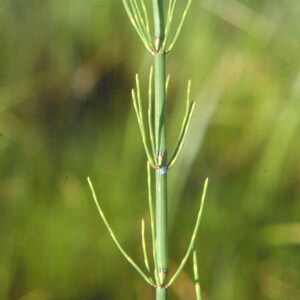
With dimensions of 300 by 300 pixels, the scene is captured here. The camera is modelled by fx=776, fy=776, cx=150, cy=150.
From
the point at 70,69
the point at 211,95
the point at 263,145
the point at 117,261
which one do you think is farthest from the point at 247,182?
the point at 70,69

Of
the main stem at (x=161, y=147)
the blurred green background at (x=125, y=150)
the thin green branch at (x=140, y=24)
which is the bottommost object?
the blurred green background at (x=125, y=150)

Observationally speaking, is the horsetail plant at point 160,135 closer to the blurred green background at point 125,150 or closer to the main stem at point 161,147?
the main stem at point 161,147

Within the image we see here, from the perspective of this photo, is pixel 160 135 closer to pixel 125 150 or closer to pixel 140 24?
pixel 140 24

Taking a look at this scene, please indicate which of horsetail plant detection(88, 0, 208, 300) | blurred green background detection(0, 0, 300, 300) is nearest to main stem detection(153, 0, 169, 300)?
horsetail plant detection(88, 0, 208, 300)

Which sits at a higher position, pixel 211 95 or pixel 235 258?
pixel 211 95

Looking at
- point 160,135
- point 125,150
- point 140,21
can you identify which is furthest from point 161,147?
point 125,150

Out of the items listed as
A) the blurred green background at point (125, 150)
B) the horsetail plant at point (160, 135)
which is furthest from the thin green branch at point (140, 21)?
the blurred green background at point (125, 150)

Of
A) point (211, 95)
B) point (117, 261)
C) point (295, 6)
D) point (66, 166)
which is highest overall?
point (295, 6)

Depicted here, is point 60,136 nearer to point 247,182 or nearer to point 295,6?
point 247,182
